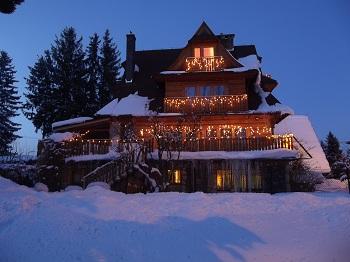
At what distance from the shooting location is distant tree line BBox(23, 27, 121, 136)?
1647 inches

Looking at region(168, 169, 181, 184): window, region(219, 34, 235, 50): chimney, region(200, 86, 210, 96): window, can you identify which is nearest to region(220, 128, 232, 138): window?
region(200, 86, 210, 96): window

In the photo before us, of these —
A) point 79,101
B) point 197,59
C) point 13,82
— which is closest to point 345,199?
point 197,59

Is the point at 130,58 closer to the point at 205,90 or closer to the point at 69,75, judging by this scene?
the point at 205,90

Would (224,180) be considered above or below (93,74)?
below

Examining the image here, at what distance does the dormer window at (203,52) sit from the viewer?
2956 cm

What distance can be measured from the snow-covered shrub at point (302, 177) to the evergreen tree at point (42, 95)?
25.0 m

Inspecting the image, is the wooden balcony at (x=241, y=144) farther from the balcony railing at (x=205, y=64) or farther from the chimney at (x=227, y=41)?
the chimney at (x=227, y=41)

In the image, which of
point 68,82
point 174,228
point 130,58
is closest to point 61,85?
point 68,82

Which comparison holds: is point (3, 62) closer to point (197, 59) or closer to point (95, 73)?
point (95, 73)

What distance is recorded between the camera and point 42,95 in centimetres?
4247

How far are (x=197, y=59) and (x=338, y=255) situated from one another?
820 inches

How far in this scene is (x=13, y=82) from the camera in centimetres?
4575

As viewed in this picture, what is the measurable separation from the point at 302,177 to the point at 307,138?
302 inches

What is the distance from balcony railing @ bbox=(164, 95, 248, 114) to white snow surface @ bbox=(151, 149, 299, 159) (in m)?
4.07
